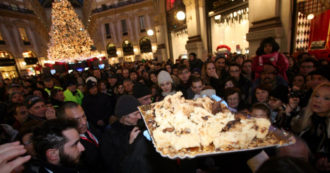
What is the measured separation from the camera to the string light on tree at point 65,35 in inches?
684

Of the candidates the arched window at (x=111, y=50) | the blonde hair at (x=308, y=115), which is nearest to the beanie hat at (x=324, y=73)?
the blonde hair at (x=308, y=115)

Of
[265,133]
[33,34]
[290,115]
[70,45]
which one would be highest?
[33,34]

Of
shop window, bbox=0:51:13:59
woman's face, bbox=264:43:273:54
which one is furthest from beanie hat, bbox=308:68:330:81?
shop window, bbox=0:51:13:59

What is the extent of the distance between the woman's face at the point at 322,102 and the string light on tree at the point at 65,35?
21663mm

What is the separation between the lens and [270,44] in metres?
3.69

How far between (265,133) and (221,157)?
3.03ft

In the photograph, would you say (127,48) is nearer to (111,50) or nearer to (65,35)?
(111,50)

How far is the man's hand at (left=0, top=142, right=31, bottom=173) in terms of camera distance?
3.56 feet

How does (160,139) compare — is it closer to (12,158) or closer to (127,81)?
(12,158)

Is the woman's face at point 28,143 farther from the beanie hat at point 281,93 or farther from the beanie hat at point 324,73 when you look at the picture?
the beanie hat at point 324,73

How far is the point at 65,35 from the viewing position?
59.0 ft

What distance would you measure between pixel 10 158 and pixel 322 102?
10.5 feet

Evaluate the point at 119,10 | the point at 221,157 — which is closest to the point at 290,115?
the point at 221,157

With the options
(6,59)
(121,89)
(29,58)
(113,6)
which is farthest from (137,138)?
(29,58)
